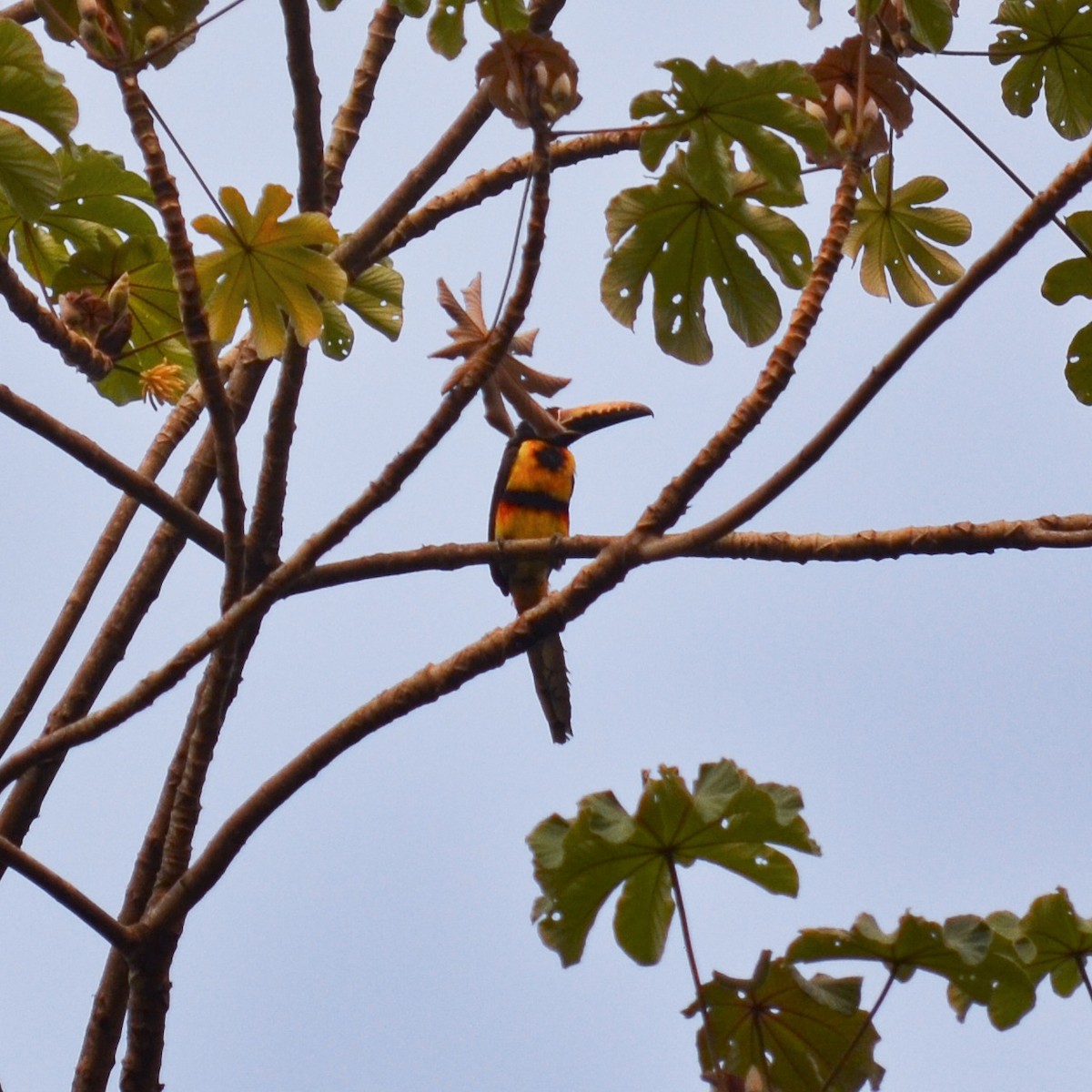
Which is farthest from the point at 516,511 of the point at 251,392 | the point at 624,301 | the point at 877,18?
the point at 877,18

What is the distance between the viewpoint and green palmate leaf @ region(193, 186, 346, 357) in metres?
2.75

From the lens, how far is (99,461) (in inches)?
113

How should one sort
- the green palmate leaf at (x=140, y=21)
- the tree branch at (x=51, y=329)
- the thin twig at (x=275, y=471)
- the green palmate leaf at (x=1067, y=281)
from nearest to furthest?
the green palmate leaf at (x=140, y=21), the tree branch at (x=51, y=329), the thin twig at (x=275, y=471), the green palmate leaf at (x=1067, y=281)

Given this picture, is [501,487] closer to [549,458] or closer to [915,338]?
[549,458]

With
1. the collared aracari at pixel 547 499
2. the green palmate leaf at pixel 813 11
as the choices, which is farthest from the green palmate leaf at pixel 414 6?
the collared aracari at pixel 547 499

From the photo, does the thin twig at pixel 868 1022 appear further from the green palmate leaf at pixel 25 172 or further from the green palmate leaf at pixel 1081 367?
the green palmate leaf at pixel 25 172

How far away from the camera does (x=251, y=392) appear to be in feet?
12.0

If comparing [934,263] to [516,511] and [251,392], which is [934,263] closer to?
[251,392]

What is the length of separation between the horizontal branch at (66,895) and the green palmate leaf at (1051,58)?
2549 millimetres

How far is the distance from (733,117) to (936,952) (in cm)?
152

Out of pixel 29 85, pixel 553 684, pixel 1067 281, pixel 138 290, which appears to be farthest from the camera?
pixel 553 684

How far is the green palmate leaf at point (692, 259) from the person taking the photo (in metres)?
2.95

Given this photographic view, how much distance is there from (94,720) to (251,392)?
125 cm

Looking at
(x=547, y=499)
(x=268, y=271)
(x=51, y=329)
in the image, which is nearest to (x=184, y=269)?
(x=268, y=271)
